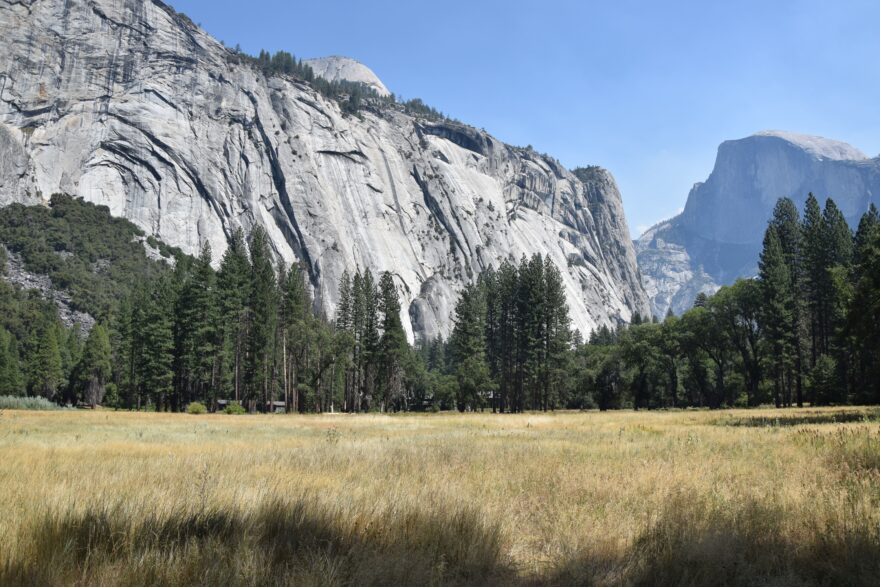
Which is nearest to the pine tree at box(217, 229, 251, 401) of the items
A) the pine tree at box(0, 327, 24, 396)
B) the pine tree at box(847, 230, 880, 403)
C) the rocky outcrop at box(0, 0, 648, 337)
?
the pine tree at box(0, 327, 24, 396)

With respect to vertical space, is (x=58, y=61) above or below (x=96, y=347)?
above

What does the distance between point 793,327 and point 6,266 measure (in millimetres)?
141657

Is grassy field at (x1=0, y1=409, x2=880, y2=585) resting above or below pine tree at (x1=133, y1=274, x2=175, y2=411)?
below

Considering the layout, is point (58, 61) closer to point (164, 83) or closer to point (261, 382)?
point (164, 83)

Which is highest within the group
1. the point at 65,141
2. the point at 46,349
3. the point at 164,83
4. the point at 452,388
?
the point at 164,83

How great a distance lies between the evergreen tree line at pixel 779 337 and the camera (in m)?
53.8

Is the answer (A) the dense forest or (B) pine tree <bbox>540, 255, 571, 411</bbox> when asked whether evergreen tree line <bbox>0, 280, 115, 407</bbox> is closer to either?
(A) the dense forest

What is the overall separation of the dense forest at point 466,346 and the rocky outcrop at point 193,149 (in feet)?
167

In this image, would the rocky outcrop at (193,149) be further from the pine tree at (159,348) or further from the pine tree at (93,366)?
the pine tree at (159,348)

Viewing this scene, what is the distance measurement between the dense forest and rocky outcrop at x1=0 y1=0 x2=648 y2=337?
50.8 m

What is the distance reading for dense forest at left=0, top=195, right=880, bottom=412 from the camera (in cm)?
5788

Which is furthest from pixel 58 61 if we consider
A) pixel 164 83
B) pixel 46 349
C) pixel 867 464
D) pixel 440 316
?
pixel 867 464

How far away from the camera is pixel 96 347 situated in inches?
3238

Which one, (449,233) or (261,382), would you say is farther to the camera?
(449,233)
